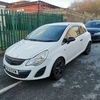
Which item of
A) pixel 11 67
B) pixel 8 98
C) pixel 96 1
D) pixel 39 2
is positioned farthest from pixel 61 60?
pixel 96 1

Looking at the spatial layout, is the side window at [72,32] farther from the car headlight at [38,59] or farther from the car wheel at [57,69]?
the car headlight at [38,59]

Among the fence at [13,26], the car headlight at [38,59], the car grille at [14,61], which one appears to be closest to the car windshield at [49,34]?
the car headlight at [38,59]

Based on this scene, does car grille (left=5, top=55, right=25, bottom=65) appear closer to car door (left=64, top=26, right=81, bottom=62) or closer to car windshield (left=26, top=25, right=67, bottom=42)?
car windshield (left=26, top=25, right=67, bottom=42)

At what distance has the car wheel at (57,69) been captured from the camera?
12.5ft

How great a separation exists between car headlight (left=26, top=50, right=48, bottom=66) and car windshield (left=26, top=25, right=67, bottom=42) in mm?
799

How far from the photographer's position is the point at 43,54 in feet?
11.8

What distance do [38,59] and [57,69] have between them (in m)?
0.76

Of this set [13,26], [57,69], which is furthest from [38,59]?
[13,26]

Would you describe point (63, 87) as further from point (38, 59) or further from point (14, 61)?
point (14, 61)

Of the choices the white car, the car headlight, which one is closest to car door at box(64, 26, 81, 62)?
the white car

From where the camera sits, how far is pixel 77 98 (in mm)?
3141

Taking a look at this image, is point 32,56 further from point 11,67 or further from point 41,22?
point 41,22

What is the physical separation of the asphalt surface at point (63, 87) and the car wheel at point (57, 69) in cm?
13

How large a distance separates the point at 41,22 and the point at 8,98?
21.7 ft
